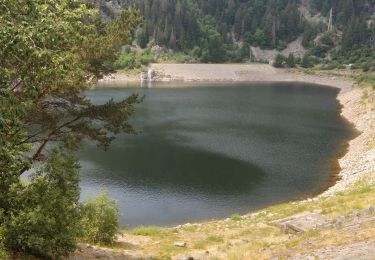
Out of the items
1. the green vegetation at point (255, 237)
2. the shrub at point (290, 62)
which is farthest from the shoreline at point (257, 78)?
the green vegetation at point (255, 237)

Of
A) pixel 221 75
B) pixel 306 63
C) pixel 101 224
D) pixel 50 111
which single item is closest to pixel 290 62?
pixel 306 63

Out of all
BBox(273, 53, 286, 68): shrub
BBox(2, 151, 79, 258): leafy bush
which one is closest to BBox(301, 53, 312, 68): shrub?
BBox(273, 53, 286, 68): shrub

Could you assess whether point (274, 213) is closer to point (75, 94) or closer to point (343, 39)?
point (75, 94)

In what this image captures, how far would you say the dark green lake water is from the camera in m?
36.7

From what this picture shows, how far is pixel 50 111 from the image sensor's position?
18641 mm

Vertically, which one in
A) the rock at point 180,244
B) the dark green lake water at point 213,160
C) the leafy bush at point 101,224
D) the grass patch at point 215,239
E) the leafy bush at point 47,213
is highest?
the leafy bush at point 47,213

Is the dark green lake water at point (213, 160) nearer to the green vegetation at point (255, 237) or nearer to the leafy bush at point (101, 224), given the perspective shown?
the green vegetation at point (255, 237)

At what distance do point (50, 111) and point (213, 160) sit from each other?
31406mm

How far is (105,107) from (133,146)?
34.6 metres

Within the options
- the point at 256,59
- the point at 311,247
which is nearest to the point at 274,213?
the point at 311,247

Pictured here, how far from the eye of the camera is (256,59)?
18688 centimetres

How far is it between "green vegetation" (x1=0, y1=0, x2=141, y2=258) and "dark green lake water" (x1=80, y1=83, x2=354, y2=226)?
50.4 feet

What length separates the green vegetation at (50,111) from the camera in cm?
1084

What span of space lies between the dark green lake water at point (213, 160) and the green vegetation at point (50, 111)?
50.4 feet
